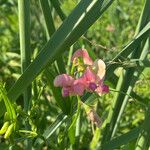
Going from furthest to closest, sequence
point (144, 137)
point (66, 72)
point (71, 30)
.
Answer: point (66, 72)
point (144, 137)
point (71, 30)

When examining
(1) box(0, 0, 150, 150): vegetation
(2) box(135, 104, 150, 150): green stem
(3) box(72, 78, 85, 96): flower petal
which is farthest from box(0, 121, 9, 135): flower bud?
(2) box(135, 104, 150, 150): green stem

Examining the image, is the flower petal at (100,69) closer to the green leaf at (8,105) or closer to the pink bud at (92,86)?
the pink bud at (92,86)

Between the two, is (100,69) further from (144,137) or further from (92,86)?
(144,137)

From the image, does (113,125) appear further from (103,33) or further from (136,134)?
(103,33)

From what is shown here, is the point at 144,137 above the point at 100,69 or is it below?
below

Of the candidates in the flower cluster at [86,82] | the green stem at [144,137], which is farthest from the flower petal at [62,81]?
the green stem at [144,137]

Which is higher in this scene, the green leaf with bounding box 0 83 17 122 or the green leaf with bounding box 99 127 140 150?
the green leaf with bounding box 0 83 17 122

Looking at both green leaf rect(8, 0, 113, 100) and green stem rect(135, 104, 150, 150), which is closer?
green leaf rect(8, 0, 113, 100)

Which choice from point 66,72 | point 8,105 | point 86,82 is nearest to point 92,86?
point 86,82

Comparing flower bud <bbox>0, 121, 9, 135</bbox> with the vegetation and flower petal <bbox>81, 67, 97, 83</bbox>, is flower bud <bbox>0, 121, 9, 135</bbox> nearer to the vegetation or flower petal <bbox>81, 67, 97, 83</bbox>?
the vegetation

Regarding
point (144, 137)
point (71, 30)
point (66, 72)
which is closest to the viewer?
point (71, 30)

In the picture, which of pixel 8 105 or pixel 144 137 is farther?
pixel 144 137
